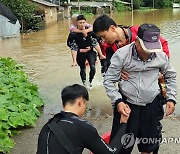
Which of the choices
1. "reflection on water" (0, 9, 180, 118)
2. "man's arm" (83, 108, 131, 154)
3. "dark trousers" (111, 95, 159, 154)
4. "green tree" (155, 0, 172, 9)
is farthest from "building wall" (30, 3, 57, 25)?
"green tree" (155, 0, 172, 9)

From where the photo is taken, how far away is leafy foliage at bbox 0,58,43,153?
4.84 metres

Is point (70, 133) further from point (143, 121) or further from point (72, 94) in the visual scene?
point (143, 121)

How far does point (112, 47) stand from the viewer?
12.4 ft

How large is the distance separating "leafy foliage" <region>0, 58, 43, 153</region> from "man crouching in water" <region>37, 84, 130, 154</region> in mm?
1890

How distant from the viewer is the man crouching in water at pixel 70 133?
8.32ft

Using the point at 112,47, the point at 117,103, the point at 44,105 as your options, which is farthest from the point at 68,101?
the point at 44,105

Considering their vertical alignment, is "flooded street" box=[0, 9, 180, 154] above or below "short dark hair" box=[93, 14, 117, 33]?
below

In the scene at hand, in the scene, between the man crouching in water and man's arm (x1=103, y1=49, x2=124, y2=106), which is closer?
the man crouching in water

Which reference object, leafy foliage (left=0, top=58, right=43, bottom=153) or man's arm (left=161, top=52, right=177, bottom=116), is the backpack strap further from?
leafy foliage (left=0, top=58, right=43, bottom=153)

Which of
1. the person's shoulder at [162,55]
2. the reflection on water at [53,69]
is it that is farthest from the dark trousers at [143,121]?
the reflection on water at [53,69]

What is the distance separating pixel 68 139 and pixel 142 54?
3.84ft

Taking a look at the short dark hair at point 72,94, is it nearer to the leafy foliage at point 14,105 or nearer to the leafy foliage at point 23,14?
the leafy foliage at point 14,105

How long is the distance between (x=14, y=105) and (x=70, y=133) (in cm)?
330

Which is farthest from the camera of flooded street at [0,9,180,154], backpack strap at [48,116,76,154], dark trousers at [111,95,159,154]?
flooded street at [0,9,180,154]
